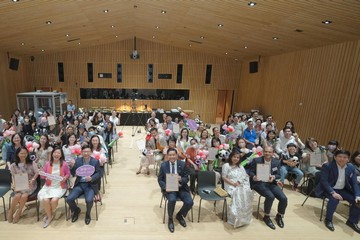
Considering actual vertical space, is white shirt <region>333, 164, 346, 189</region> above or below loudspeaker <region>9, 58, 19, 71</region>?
below

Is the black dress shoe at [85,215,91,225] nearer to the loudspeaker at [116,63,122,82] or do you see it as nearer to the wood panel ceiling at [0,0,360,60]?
the wood panel ceiling at [0,0,360,60]

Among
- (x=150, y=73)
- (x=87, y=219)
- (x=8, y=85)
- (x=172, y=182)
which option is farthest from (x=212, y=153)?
(x=8, y=85)

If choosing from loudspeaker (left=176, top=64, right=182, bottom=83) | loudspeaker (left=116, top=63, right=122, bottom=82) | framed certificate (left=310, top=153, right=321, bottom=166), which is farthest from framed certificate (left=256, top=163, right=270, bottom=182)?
loudspeaker (left=116, top=63, right=122, bottom=82)

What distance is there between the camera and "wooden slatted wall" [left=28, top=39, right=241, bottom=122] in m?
14.2

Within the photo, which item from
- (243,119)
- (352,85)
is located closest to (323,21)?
(352,85)

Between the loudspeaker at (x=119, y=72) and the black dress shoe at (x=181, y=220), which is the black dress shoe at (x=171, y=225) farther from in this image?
the loudspeaker at (x=119, y=72)

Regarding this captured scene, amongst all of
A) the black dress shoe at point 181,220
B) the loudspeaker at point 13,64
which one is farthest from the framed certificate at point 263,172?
the loudspeaker at point 13,64

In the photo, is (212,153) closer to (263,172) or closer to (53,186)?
(263,172)

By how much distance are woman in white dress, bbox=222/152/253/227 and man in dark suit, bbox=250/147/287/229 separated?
31 centimetres

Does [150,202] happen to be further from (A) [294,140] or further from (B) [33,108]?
(B) [33,108]

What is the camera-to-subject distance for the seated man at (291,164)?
5.59 meters

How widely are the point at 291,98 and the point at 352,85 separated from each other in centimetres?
291

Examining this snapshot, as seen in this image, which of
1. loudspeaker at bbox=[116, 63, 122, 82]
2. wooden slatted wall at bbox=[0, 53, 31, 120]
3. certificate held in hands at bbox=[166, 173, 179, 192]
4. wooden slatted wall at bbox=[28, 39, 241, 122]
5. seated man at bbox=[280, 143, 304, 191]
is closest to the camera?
certificate held in hands at bbox=[166, 173, 179, 192]

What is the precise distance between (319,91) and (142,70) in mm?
10330
